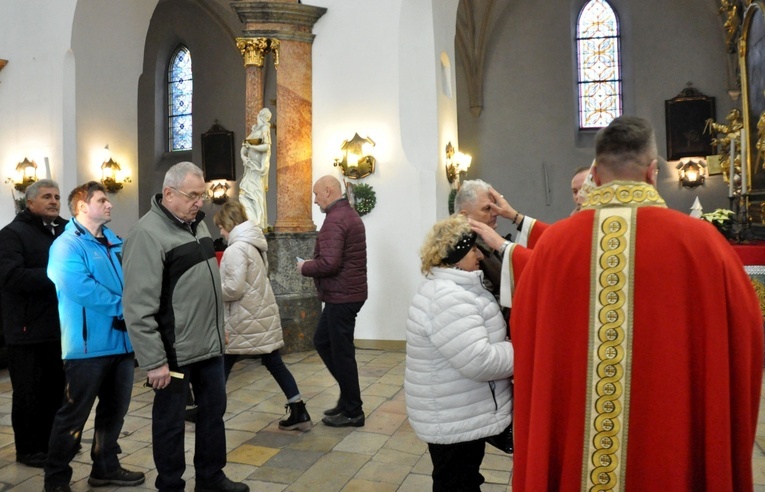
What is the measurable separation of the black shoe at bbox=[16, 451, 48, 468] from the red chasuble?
339 cm

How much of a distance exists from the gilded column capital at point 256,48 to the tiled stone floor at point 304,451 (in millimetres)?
4518

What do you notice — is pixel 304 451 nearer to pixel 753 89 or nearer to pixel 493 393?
pixel 493 393

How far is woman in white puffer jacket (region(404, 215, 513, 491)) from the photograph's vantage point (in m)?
2.52

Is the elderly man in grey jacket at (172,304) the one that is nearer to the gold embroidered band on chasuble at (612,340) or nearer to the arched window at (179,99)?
the gold embroidered band on chasuble at (612,340)

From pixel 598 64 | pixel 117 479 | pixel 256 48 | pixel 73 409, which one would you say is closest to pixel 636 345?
pixel 73 409

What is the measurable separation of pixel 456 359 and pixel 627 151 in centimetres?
102

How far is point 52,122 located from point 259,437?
7.22 metres

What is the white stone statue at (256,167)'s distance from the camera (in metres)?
8.15

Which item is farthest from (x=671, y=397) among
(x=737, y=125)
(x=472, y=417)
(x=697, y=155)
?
(x=697, y=155)

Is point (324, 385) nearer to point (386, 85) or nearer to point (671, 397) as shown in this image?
point (386, 85)

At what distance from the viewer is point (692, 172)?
13750 millimetres

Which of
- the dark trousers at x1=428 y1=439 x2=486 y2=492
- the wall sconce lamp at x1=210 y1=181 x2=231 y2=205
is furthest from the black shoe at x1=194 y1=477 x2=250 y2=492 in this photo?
the wall sconce lamp at x1=210 y1=181 x2=231 y2=205

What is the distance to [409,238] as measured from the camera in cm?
815

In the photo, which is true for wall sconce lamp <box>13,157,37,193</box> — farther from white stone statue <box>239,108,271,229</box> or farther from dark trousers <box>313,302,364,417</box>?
dark trousers <box>313,302,364,417</box>
